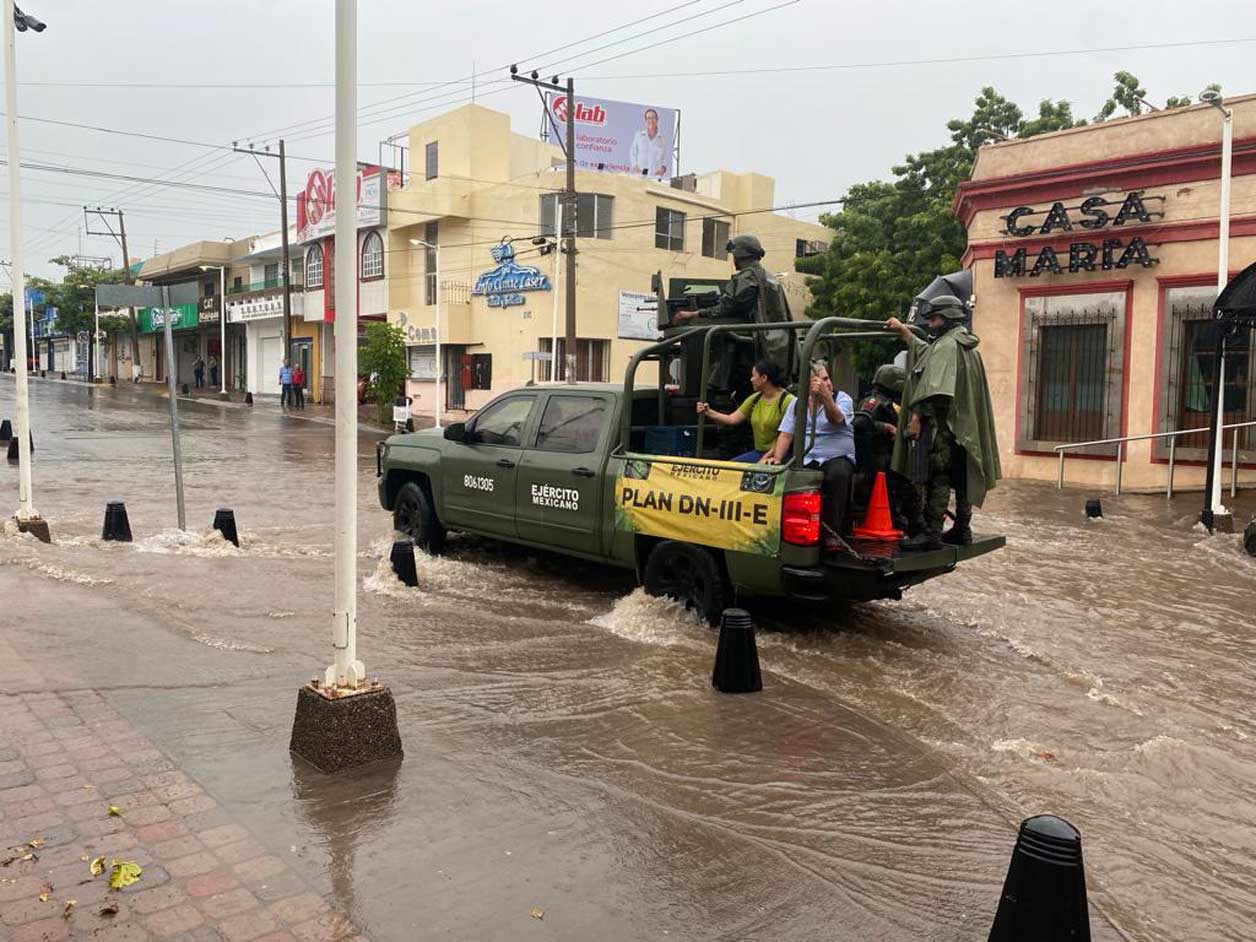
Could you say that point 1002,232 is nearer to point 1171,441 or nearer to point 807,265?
point 1171,441

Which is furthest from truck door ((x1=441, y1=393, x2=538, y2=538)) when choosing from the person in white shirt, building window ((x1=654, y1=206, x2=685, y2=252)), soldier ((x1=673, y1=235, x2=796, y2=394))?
the person in white shirt

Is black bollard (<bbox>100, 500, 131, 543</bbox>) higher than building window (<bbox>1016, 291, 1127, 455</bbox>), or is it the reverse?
building window (<bbox>1016, 291, 1127, 455</bbox>)

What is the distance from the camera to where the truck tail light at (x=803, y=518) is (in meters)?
6.41

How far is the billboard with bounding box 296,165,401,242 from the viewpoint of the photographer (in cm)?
4088

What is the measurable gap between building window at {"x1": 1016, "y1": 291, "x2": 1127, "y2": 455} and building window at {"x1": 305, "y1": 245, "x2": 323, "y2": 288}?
113ft

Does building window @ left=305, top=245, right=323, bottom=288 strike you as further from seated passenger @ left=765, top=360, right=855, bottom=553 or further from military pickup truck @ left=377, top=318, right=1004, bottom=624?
seated passenger @ left=765, top=360, right=855, bottom=553

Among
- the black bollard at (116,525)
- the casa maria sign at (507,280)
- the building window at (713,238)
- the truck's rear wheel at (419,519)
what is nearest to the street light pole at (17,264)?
the black bollard at (116,525)

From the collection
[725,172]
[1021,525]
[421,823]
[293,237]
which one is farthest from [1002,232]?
[293,237]

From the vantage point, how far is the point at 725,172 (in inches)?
1751

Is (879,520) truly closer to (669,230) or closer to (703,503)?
(703,503)

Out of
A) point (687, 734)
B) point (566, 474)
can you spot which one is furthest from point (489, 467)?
point (687, 734)

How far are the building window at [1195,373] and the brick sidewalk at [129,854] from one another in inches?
637

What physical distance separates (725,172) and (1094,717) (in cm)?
4125

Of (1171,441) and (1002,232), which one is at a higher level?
(1002,232)
